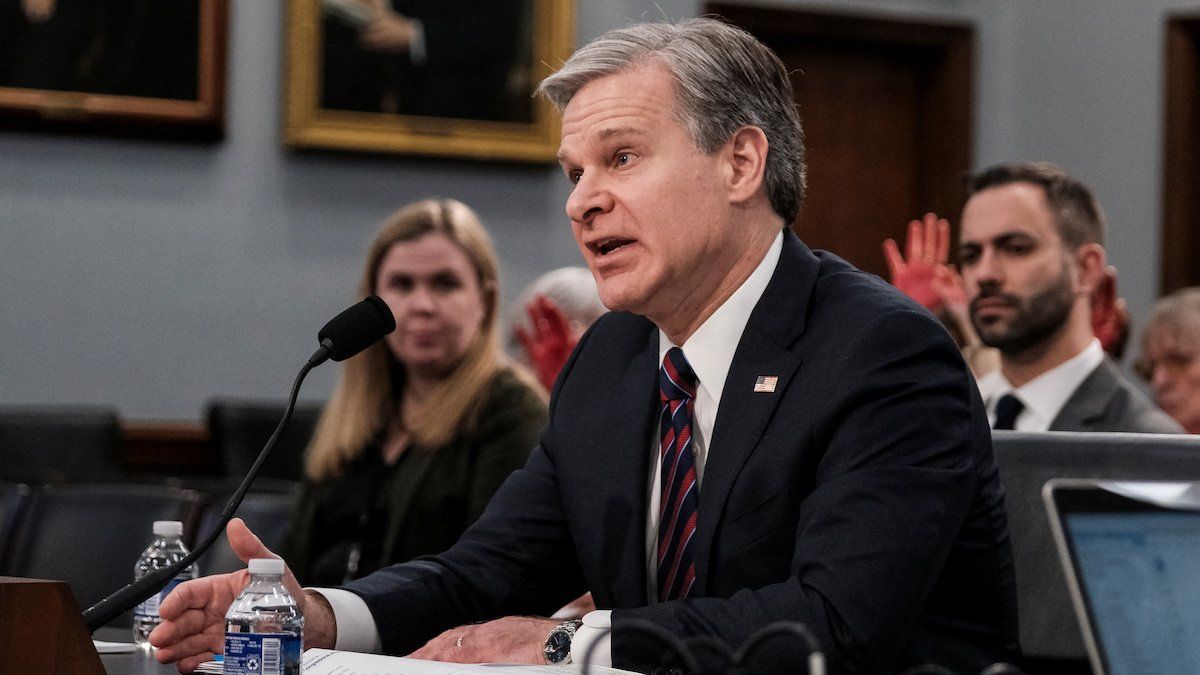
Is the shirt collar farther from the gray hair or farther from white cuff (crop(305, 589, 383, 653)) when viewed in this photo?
white cuff (crop(305, 589, 383, 653))

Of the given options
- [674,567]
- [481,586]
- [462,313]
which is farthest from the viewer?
[462,313]

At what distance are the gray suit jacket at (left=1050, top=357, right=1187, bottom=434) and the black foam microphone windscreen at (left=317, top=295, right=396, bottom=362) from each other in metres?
1.82

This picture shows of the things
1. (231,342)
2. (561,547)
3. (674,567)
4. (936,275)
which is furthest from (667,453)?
(231,342)

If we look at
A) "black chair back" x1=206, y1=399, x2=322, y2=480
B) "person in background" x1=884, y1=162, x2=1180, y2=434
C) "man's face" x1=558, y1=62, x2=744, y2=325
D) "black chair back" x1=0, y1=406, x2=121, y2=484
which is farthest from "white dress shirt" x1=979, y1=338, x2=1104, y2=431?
"black chair back" x1=0, y1=406, x2=121, y2=484

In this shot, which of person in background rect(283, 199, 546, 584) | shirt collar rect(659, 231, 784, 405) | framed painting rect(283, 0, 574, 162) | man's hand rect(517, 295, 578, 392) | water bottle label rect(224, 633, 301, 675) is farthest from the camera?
framed painting rect(283, 0, 574, 162)

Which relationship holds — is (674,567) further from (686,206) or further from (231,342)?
(231,342)

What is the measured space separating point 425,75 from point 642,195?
3.59m

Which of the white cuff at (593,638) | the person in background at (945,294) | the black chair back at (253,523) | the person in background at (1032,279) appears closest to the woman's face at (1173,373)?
the person in background at (945,294)

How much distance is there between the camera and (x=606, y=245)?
2027 mm

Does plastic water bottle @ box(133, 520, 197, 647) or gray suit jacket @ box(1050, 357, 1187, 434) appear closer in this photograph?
plastic water bottle @ box(133, 520, 197, 647)

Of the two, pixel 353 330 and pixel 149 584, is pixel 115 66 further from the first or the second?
pixel 149 584

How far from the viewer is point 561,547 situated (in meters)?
2.21

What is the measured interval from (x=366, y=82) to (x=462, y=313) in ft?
6.33

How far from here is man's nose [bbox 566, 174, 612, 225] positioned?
1989mm
